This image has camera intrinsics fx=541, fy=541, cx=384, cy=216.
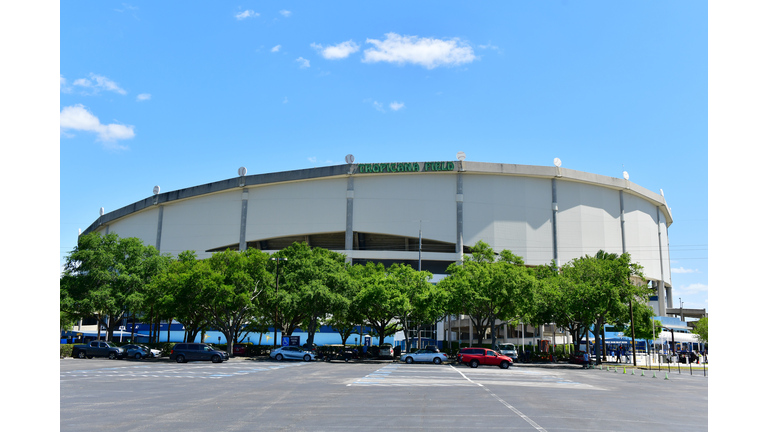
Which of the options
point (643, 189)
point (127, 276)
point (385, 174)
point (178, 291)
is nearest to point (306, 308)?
point (178, 291)

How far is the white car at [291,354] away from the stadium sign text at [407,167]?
120 feet

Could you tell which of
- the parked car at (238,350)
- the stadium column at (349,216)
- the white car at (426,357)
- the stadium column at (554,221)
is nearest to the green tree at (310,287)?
the parked car at (238,350)

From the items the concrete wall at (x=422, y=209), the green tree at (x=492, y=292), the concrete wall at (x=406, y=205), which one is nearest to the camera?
the green tree at (x=492, y=292)

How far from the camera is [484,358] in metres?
41.8

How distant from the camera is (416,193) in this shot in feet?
258

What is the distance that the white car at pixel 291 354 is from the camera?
46.7m

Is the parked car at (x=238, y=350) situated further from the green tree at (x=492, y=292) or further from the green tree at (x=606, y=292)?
the green tree at (x=606, y=292)

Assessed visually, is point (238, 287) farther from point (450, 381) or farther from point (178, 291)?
point (450, 381)

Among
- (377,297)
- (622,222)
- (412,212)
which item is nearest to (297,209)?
(412,212)

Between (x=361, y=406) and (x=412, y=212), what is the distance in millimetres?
62312

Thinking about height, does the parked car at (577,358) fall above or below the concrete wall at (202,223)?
below

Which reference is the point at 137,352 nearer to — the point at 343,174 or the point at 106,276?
the point at 106,276

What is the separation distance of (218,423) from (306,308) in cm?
3568

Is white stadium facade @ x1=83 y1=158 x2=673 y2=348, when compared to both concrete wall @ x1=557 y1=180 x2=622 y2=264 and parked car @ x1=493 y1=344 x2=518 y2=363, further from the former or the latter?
parked car @ x1=493 y1=344 x2=518 y2=363
